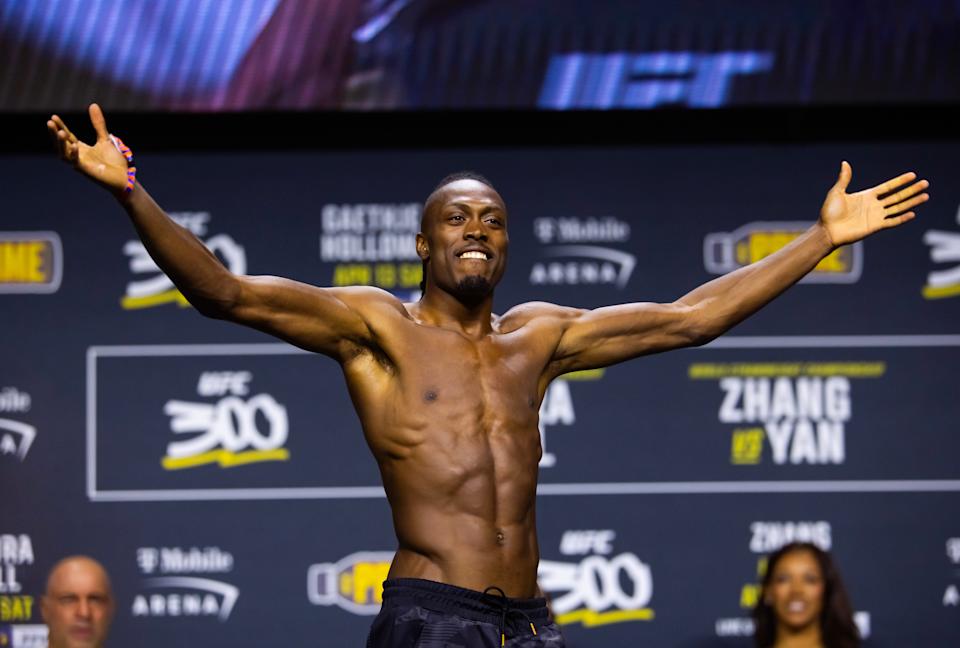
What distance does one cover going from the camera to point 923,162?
15.9 feet

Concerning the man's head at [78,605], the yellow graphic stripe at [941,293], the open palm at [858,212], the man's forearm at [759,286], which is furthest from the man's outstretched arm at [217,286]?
the yellow graphic stripe at [941,293]

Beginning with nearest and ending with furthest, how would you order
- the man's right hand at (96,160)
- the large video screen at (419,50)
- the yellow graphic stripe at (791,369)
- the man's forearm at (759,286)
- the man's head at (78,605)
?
the man's right hand at (96,160) → the man's forearm at (759,286) → the man's head at (78,605) → the large video screen at (419,50) → the yellow graphic stripe at (791,369)

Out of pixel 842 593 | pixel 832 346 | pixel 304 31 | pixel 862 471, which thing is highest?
pixel 304 31

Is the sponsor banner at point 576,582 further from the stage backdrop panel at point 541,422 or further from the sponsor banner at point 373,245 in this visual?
the sponsor banner at point 373,245

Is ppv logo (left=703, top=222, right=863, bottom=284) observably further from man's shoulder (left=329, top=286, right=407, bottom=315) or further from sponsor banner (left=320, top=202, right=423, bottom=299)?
man's shoulder (left=329, top=286, right=407, bottom=315)

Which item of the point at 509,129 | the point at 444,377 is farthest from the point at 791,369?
the point at 444,377

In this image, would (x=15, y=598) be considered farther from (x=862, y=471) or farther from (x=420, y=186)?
(x=862, y=471)

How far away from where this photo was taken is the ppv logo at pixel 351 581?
470 cm

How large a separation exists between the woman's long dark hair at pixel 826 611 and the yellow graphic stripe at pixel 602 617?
1.46 feet

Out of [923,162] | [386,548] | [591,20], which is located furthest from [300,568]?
[923,162]

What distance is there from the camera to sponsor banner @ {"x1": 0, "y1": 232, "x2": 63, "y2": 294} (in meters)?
4.77

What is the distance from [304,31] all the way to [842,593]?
2.49 metres

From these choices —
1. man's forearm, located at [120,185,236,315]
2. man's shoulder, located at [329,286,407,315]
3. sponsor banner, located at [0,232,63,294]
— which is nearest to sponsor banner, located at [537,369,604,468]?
sponsor banner, located at [0,232,63,294]

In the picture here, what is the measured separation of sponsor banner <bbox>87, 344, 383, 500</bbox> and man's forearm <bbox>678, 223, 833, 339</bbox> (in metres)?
1.89
